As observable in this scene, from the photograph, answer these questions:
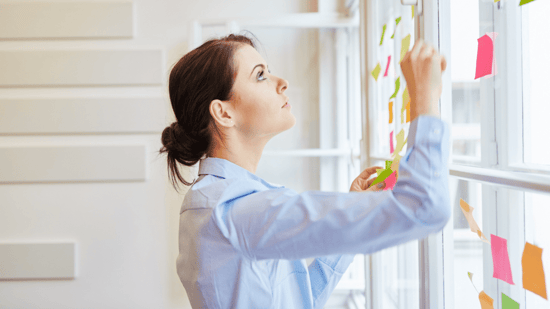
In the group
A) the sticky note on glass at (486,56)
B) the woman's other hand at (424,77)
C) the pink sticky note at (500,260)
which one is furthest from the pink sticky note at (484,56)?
the pink sticky note at (500,260)

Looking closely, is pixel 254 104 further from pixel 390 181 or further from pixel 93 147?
pixel 93 147

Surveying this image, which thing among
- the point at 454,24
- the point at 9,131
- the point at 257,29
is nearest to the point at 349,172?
the point at 257,29

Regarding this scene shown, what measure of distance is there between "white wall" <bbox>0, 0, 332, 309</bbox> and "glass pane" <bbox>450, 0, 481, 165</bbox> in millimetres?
1156

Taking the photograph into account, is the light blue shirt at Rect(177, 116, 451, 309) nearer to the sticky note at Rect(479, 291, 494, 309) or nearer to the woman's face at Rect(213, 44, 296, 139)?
the woman's face at Rect(213, 44, 296, 139)

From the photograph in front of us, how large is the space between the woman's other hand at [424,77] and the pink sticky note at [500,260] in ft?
0.96

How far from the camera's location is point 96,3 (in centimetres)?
201

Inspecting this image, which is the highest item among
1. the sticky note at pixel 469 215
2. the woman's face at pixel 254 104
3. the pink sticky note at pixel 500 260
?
the woman's face at pixel 254 104

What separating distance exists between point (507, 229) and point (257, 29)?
1.49 metres

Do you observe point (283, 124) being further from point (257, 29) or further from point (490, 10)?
point (257, 29)

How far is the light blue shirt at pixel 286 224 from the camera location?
51 cm

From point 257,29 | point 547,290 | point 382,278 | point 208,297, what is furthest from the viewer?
point 257,29

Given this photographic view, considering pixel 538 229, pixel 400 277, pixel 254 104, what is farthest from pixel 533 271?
pixel 400 277

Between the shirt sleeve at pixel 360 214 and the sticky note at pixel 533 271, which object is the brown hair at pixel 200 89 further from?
the sticky note at pixel 533 271

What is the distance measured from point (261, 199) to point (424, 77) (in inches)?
11.6
